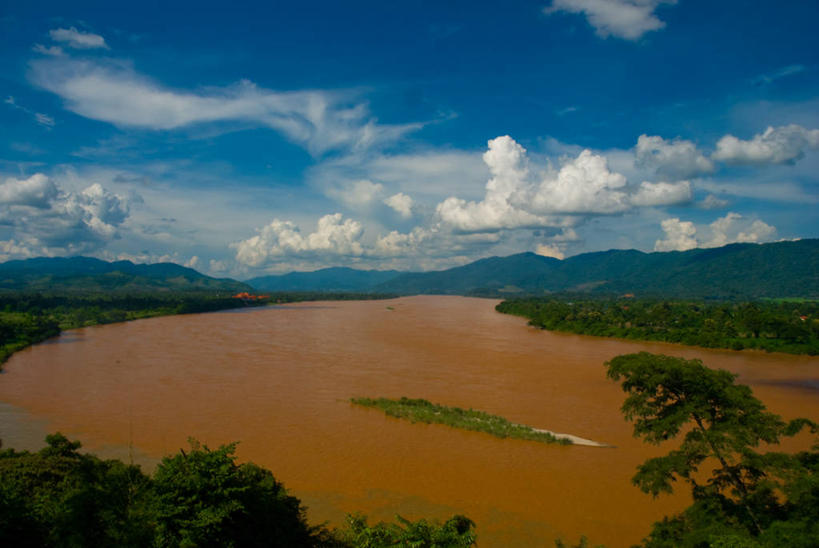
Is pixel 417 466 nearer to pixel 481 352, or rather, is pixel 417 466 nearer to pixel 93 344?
pixel 481 352

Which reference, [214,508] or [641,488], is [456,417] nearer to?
[641,488]

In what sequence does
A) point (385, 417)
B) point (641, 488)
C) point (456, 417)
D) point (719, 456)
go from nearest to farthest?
point (719, 456)
point (641, 488)
point (456, 417)
point (385, 417)

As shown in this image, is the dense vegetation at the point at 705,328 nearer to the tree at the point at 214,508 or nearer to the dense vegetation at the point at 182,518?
the dense vegetation at the point at 182,518

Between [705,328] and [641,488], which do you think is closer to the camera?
[641,488]

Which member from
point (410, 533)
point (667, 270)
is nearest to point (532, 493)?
point (410, 533)

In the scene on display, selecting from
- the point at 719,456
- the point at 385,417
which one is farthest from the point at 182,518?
the point at 385,417

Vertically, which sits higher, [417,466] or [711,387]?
[711,387]

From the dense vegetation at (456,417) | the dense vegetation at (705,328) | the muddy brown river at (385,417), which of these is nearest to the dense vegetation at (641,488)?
the muddy brown river at (385,417)
